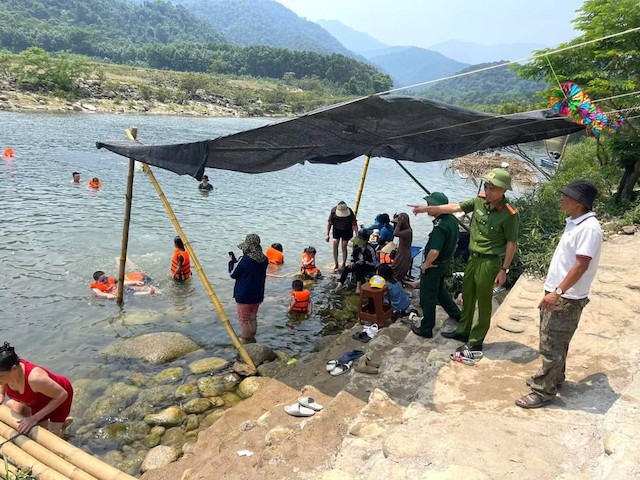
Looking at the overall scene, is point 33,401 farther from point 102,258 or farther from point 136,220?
point 136,220

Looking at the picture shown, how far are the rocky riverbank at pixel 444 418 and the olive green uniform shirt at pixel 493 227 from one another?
49.1 inches

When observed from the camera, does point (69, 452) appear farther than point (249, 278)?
No

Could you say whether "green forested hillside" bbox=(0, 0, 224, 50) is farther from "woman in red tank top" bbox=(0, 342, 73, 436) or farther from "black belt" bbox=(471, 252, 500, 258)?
"black belt" bbox=(471, 252, 500, 258)

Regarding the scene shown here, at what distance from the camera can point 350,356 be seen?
5.95 m

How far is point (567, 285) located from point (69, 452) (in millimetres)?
4214

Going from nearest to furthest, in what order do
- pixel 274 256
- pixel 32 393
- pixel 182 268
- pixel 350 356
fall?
pixel 32 393, pixel 350 356, pixel 182 268, pixel 274 256

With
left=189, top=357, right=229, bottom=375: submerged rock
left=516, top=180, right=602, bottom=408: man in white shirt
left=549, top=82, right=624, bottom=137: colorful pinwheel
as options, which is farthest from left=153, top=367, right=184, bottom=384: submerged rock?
left=549, top=82, right=624, bottom=137: colorful pinwheel

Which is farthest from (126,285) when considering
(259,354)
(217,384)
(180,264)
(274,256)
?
(217,384)

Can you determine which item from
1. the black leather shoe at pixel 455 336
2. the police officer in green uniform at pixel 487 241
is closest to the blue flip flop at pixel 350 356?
the black leather shoe at pixel 455 336

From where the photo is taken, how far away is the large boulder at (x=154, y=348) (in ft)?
22.5

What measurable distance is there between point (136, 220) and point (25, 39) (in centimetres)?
11011

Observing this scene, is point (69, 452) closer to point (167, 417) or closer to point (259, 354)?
point (167, 417)

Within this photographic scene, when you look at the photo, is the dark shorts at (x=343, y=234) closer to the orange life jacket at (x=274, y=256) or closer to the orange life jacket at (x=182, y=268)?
the orange life jacket at (x=274, y=256)

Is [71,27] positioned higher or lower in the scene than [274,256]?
higher
